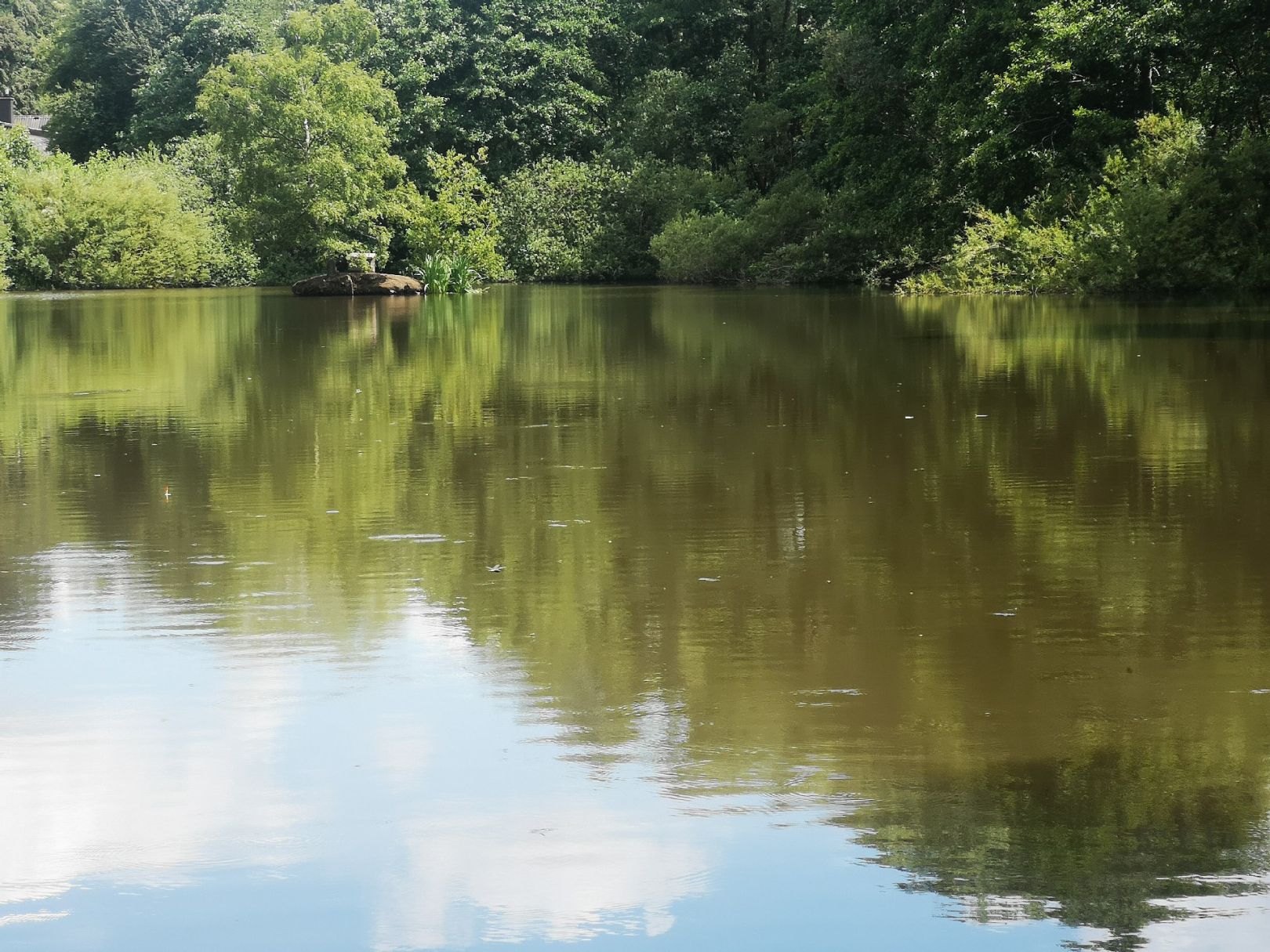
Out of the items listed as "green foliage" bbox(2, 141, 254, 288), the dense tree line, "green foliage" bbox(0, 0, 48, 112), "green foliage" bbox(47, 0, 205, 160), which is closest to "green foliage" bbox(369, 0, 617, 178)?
the dense tree line

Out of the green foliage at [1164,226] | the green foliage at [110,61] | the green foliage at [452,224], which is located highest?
the green foliage at [110,61]

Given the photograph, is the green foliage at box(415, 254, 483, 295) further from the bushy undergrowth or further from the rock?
the bushy undergrowth

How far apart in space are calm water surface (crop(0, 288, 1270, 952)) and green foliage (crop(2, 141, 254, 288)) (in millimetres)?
40430

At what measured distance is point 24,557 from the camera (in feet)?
22.5

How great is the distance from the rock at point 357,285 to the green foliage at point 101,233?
25.9 feet

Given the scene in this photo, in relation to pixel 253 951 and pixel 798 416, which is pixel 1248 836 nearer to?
pixel 253 951

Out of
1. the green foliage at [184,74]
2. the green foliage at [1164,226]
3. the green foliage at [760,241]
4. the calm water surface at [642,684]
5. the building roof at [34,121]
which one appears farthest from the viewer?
the building roof at [34,121]

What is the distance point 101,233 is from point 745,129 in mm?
20208

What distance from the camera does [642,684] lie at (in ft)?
15.6

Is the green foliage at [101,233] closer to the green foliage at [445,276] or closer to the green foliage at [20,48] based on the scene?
the green foliage at [445,276]

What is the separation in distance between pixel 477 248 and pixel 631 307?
1722cm

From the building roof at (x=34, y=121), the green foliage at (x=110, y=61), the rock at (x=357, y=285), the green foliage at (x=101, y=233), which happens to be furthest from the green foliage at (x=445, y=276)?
the building roof at (x=34, y=121)

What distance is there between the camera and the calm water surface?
127 inches

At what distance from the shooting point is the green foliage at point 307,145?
1705 inches
